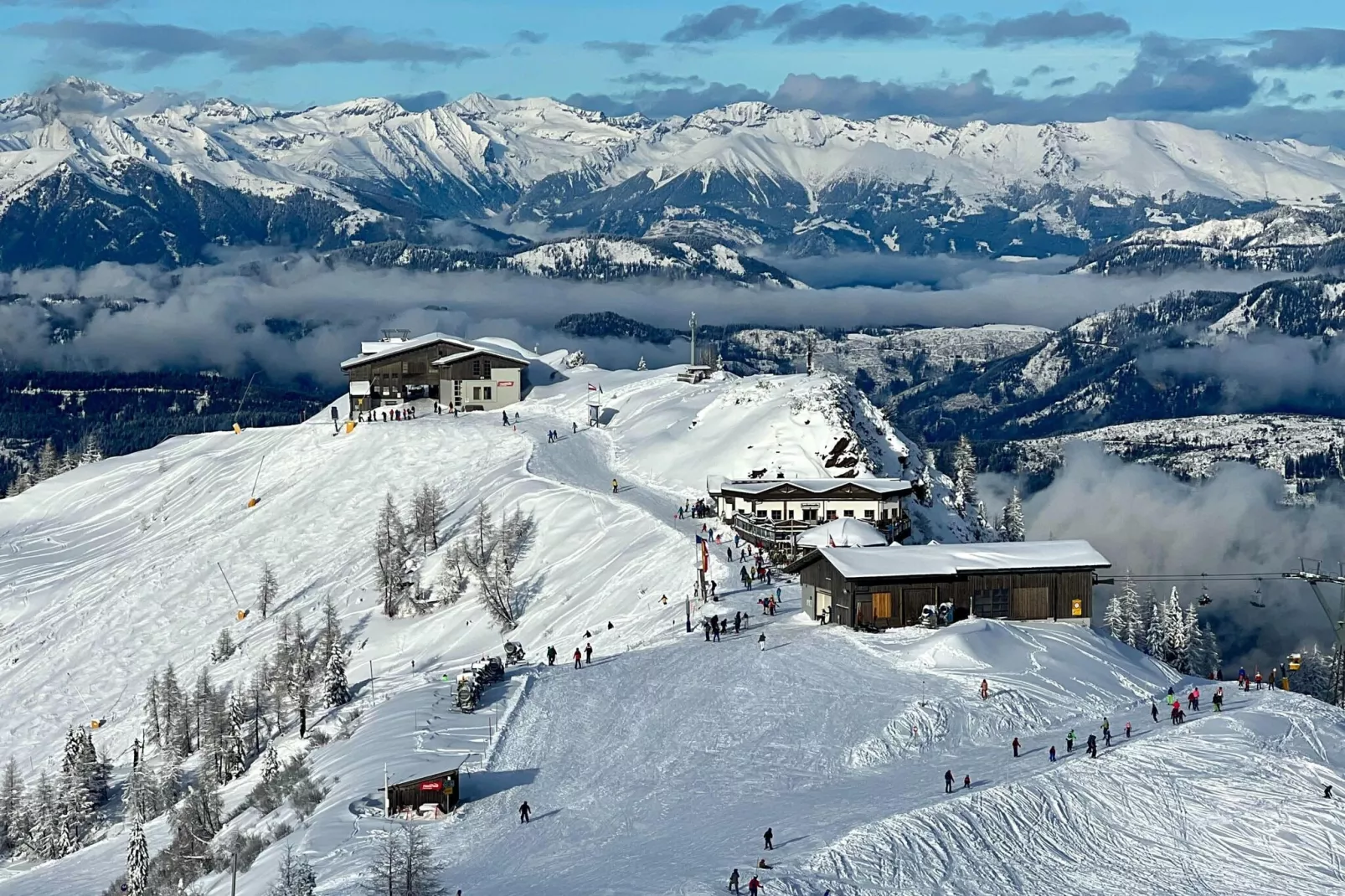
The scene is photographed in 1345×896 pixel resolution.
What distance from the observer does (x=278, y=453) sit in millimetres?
146250

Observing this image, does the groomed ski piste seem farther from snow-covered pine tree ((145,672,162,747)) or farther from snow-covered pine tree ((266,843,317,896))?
snow-covered pine tree ((145,672,162,747))

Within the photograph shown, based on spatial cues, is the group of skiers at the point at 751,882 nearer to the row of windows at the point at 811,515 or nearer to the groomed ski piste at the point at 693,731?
the groomed ski piste at the point at 693,731

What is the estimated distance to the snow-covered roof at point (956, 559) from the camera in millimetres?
81375

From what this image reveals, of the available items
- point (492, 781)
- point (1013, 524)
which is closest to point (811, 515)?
point (492, 781)

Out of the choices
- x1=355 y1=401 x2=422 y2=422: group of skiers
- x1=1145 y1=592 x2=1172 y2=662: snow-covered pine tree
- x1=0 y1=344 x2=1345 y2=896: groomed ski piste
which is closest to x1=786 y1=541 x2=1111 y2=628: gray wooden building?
x1=0 y1=344 x2=1345 y2=896: groomed ski piste

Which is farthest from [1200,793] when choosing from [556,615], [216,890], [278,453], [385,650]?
[278,453]

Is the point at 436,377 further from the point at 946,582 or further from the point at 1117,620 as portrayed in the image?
the point at 946,582

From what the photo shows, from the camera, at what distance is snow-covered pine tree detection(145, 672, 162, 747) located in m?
100

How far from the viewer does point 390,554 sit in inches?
4427

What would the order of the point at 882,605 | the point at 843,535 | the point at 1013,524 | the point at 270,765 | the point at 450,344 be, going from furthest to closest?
the point at 450,344 < the point at 1013,524 < the point at 843,535 < the point at 882,605 < the point at 270,765

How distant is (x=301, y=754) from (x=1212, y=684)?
39.7m

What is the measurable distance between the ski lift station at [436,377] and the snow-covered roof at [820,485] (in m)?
48.4

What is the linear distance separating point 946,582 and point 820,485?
2716 centimetres

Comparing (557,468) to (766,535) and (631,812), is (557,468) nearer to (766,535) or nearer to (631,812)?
(766,535)
